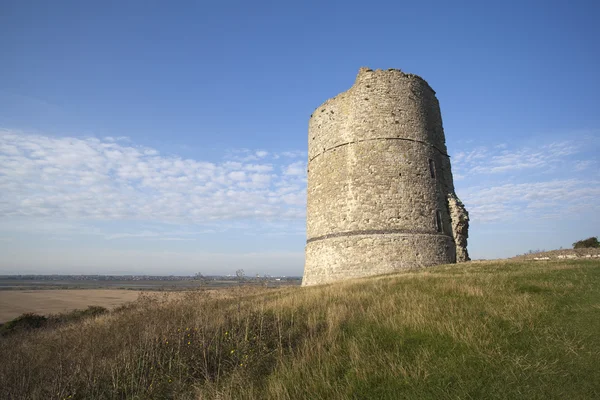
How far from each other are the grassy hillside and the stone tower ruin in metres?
9.05

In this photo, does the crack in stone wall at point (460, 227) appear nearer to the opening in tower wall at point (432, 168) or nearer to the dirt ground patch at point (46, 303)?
the opening in tower wall at point (432, 168)

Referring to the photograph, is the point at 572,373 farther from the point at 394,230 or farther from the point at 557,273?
the point at 394,230

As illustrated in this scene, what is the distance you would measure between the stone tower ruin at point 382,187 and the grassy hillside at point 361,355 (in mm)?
9046

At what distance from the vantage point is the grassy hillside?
3473 mm

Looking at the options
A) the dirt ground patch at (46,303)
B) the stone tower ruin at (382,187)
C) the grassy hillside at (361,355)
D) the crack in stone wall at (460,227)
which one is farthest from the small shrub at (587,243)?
the dirt ground patch at (46,303)

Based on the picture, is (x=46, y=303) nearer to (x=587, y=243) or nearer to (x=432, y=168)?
(x=432, y=168)

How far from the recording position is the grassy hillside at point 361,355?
137 inches

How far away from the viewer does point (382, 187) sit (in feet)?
55.6

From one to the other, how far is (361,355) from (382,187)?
1341 cm

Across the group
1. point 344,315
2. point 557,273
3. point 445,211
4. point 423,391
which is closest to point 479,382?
point 423,391

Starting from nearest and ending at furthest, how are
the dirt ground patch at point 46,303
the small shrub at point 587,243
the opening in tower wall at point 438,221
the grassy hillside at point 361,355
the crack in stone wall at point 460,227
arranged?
the grassy hillside at point 361,355 → the opening in tower wall at point 438,221 → the crack in stone wall at point 460,227 → the dirt ground patch at point 46,303 → the small shrub at point 587,243

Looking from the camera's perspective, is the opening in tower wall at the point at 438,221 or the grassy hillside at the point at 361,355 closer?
the grassy hillside at the point at 361,355

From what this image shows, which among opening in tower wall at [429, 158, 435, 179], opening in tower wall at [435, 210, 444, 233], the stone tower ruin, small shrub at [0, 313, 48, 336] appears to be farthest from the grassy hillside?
opening in tower wall at [429, 158, 435, 179]

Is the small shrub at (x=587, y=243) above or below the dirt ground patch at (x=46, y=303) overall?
above
